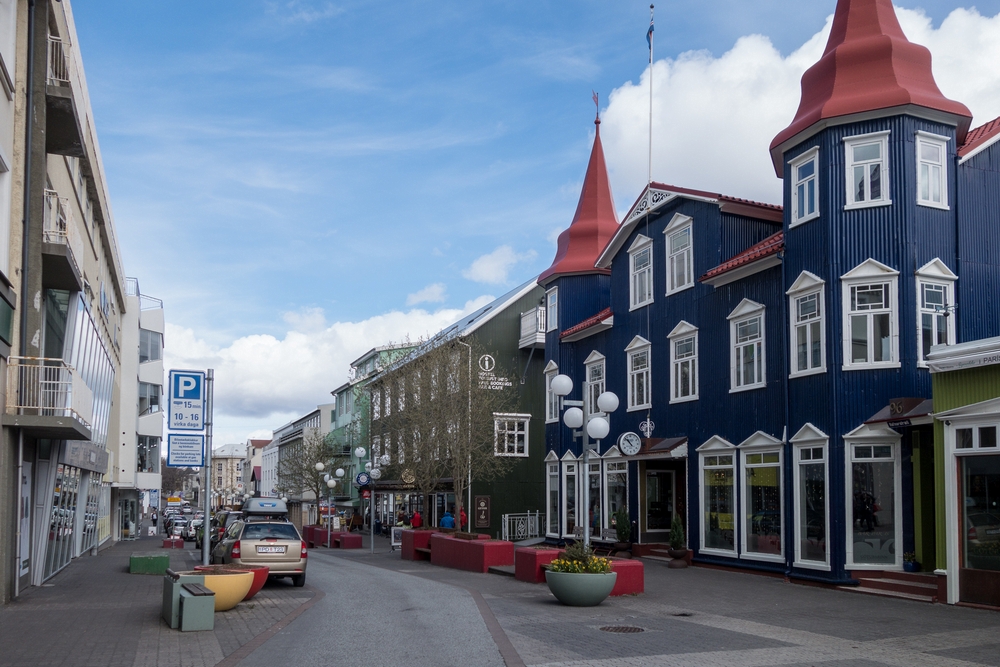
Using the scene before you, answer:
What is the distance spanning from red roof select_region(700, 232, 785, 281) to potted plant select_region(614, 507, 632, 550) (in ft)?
23.8

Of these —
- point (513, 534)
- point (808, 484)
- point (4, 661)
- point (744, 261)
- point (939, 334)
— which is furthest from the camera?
point (513, 534)

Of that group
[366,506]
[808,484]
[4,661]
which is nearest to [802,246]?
[808,484]

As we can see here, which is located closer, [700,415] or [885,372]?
[885,372]

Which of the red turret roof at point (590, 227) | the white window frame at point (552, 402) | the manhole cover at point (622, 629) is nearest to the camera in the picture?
the manhole cover at point (622, 629)

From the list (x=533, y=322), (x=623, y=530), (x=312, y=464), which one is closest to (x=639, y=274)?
(x=623, y=530)

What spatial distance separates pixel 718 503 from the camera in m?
24.6

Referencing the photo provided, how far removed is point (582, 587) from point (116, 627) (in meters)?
A: 7.08

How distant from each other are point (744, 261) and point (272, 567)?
12.7 m

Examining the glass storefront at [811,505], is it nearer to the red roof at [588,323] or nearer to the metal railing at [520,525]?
the red roof at [588,323]

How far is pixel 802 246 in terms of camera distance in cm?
2112

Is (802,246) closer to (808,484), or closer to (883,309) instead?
(883,309)

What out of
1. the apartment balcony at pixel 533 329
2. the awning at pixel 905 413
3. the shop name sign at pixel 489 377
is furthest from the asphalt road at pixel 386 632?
the apartment balcony at pixel 533 329

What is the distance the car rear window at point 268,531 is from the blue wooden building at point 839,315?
6.21m

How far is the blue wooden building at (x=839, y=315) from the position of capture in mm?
19203
